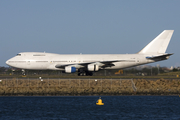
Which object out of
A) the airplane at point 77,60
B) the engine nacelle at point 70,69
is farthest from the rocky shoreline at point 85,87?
the airplane at point 77,60

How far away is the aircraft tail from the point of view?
55.7m

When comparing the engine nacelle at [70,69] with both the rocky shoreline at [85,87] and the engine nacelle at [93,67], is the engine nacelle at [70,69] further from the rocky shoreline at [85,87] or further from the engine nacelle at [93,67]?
the rocky shoreline at [85,87]

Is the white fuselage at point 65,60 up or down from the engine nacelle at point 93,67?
up
